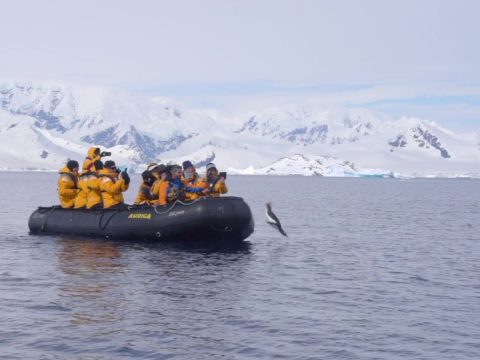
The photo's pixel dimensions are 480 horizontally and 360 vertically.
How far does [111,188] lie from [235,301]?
32.4 ft

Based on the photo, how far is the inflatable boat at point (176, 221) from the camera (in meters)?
23.6

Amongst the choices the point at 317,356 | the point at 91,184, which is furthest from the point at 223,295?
the point at 91,184

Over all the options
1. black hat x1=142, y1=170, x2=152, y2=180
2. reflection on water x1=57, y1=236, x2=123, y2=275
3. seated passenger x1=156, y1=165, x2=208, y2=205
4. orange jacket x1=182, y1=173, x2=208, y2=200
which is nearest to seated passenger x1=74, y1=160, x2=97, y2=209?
reflection on water x1=57, y1=236, x2=123, y2=275

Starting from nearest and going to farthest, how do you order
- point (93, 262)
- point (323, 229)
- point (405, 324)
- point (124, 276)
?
point (405, 324), point (124, 276), point (93, 262), point (323, 229)

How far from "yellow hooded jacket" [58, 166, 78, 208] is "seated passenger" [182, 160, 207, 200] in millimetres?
4055

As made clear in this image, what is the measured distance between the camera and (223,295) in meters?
16.8

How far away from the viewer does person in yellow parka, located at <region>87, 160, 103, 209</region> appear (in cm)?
2516

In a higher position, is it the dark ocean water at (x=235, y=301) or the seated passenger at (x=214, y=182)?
the seated passenger at (x=214, y=182)

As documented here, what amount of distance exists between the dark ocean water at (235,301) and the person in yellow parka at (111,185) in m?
1.36

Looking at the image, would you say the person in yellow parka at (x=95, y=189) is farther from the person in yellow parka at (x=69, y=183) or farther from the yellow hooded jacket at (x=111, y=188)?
the person in yellow parka at (x=69, y=183)

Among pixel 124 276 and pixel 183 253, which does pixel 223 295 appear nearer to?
pixel 124 276

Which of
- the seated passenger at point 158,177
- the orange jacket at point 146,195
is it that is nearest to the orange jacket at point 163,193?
the seated passenger at point 158,177

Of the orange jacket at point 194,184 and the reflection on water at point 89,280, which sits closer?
the reflection on water at point 89,280

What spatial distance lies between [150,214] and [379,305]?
10131 millimetres
